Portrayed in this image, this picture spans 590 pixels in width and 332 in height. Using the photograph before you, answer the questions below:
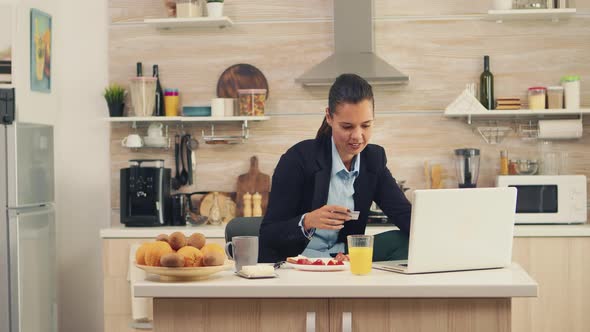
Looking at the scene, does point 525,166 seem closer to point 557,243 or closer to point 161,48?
point 557,243

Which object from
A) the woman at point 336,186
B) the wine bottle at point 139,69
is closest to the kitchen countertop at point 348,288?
the woman at point 336,186

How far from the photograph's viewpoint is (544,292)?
4.62 meters

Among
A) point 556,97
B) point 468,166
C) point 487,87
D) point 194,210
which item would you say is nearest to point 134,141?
point 194,210

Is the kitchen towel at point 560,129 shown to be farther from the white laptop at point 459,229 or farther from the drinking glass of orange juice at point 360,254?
the drinking glass of orange juice at point 360,254

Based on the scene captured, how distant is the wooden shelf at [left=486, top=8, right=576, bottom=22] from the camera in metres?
4.91

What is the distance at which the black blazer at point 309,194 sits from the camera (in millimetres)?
2924

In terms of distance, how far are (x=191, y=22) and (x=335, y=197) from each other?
7.91 ft

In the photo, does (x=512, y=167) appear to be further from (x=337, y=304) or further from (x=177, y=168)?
(x=337, y=304)

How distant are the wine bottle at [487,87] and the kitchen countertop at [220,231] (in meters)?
0.78

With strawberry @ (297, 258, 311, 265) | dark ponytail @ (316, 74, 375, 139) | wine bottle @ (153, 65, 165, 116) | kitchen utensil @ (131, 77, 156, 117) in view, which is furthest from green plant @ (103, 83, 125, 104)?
strawberry @ (297, 258, 311, 265)

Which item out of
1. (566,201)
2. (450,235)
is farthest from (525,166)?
(450,235)

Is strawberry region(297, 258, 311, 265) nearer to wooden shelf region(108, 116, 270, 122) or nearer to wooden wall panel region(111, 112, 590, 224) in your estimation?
wooden shelf region(108, 116, 270, 122)

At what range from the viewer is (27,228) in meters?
4.58

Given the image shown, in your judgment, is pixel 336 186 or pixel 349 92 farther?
→ pixel 336 186
